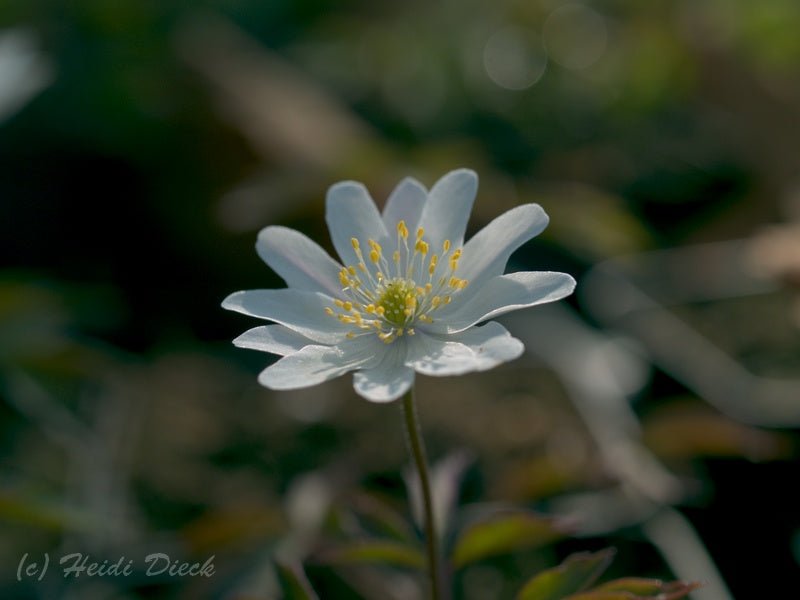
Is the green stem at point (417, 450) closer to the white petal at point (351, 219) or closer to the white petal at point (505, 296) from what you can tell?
the white petal at point (505, 296)

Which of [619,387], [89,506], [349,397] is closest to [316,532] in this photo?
[89,506]

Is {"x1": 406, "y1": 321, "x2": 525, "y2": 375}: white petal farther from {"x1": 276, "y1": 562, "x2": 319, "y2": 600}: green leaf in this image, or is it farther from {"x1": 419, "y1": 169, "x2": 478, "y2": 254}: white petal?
{"x1": 276, "y1": 562, "x2": 319, "y2": 600}: green leaf

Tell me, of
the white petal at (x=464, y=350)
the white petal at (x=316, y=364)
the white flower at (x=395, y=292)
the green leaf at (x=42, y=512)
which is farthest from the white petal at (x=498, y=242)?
the green leaf at (x=42, y=512)

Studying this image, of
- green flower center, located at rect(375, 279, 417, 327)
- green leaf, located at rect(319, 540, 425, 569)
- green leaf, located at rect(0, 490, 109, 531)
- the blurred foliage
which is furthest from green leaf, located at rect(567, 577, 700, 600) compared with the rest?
green leaf, located at rect(0, 490, 109, 531)

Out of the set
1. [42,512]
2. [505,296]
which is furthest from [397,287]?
[42,512]

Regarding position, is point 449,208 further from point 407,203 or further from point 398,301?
point 398,301

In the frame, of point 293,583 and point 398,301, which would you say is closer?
point 293,583

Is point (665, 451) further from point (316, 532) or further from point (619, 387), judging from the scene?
point (316, 532)
